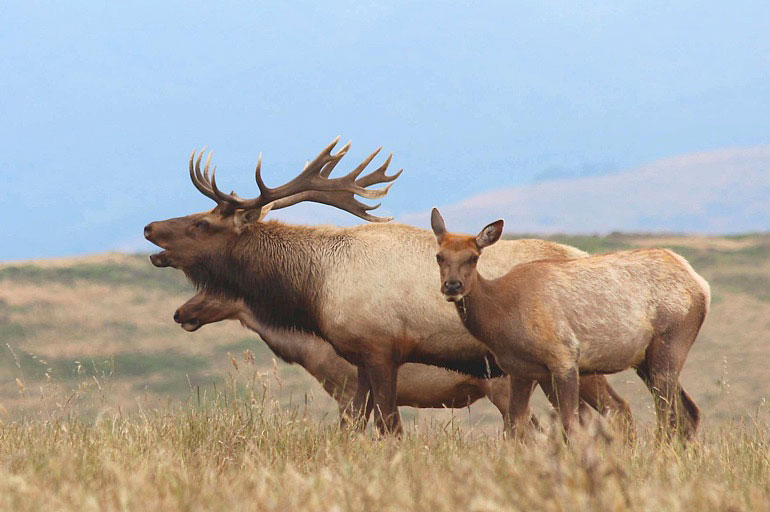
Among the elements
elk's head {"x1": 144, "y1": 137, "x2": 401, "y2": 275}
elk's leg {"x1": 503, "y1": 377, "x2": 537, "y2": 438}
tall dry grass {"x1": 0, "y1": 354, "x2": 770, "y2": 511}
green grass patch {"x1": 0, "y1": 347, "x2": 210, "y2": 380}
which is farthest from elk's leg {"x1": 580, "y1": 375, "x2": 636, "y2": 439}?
green grass patch {"x1": 0, "y1": 347, "x2": 210, "y2": 380}

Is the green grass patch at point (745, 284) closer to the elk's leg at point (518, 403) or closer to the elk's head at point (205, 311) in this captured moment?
the elk's head at point (205, 311)

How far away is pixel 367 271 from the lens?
30.2 feet

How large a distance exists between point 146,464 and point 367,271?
3.75 meters

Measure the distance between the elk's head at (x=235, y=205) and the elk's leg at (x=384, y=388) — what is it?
1749 mm

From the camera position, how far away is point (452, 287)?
734 cm

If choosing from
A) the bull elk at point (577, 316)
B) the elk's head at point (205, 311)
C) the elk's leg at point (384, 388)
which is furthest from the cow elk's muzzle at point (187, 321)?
the bull elk at point (577, 316)

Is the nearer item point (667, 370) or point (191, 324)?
point (667, 370)

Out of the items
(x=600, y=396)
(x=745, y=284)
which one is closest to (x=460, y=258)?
(x=600, y=396)

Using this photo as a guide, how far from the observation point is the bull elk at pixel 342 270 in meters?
8.98

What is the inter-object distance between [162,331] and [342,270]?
1551 cm

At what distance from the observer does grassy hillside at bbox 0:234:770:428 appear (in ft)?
68.3

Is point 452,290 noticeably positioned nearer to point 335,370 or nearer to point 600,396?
point 600,396

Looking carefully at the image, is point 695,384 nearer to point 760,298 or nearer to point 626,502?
point 760,298

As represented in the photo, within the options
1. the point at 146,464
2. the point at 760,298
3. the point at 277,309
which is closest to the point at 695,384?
the point at 760,298
